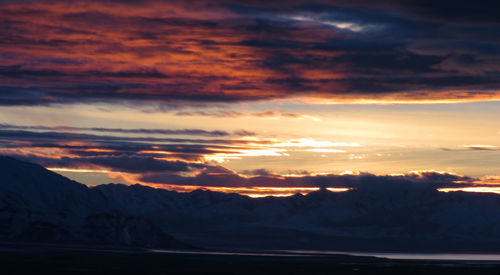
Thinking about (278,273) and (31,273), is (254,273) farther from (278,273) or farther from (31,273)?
(31,273)

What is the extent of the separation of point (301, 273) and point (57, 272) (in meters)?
57.8

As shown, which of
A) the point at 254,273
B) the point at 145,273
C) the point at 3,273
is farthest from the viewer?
the point at 254,273

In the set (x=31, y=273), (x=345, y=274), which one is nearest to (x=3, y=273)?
(x=31, y=273)

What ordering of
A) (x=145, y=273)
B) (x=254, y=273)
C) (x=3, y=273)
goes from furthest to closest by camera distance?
(x=254, y=273), (x=145, y=273), (x=3, y=273)

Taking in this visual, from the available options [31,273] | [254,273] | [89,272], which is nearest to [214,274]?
[254,273]

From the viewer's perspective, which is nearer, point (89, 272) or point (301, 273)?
point (89, 272)

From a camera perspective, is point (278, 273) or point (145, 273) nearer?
point (145, 273)

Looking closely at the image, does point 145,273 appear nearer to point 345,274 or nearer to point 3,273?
point 3,273

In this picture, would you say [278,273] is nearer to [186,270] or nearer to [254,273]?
A: [254,273]

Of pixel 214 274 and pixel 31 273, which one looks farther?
pixel 214 274

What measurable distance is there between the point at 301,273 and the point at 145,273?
129 feet

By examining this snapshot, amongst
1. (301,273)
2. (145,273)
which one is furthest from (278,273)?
(145,273)

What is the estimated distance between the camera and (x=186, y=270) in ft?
647

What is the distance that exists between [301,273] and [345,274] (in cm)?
1074
